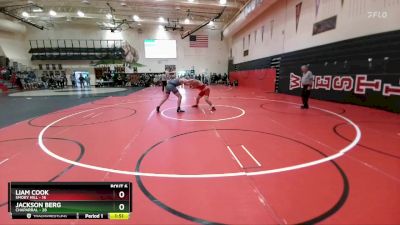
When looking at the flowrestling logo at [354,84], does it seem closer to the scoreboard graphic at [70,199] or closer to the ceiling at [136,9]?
the scoreboard graphic at [70,199]

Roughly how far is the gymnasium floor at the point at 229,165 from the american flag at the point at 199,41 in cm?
2228

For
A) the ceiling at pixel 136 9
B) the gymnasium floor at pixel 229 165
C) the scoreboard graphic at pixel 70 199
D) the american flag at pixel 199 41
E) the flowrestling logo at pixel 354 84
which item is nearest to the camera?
the scoreboard graphic at pixel 70 199

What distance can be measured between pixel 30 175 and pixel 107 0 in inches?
688

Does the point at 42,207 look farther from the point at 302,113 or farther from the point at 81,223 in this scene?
the point at 302,113

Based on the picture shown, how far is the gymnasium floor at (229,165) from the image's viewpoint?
212 cm

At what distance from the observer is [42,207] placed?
1.56 meters

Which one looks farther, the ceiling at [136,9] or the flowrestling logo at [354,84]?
the ceiling at [136,9]

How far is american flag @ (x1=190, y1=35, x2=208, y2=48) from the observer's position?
86.3 ft

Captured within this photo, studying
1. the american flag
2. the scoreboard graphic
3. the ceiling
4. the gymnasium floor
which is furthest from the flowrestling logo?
the american flag

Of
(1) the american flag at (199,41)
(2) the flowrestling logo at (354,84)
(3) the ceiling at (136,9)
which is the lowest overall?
(2) the flowrestling logo at (354,84)

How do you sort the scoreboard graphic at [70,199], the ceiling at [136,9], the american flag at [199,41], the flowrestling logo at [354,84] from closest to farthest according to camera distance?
the scoreboard graphic at [70,199], the flowrestling logo at [354,84], the ceiling at [136,9], the american flag at [199,41]

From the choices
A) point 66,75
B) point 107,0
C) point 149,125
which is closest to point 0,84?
point 66,75

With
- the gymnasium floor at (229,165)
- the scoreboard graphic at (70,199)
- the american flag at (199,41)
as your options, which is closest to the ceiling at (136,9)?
the american flag at (199,41)

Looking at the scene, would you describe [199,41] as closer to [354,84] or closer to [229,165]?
[354,84]
